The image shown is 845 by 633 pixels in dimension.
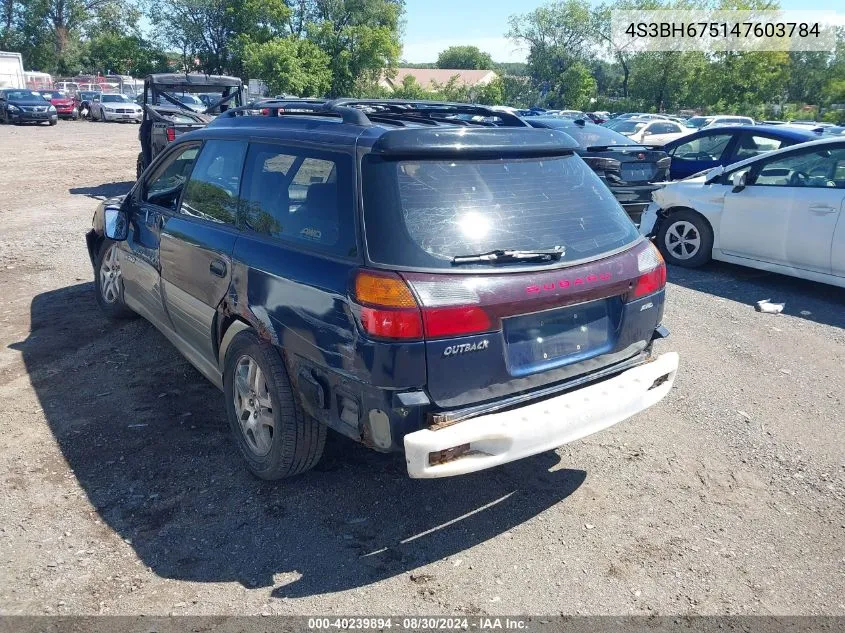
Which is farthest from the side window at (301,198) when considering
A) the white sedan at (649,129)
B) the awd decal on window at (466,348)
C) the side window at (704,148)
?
the white sedan at (649,129)

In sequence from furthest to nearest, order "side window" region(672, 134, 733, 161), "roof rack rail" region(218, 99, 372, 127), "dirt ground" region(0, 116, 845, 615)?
"side window" region(672, 134, 733, 161)
"roof rack rail" region(218, 99, 372, 127)
"dirt ground" region(0, 116, 845, 615)

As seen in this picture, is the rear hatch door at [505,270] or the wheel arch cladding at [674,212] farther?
the wheel arch cladding at [674,212]

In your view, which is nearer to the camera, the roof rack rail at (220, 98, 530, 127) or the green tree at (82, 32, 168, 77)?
the roof rack rail at (220, 98, 530, 127)

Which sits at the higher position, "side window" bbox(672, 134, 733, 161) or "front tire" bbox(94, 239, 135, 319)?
"side window" bbox(672, 134, 733, 161)

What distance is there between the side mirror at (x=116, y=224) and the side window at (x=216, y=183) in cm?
99

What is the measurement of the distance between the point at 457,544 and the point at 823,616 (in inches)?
60.1

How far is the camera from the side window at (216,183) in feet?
12.8

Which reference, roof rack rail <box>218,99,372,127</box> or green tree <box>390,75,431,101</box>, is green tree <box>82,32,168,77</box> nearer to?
green tree <box>390,75,431,101</box>

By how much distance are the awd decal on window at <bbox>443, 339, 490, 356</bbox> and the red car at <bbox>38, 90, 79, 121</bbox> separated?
130 feet

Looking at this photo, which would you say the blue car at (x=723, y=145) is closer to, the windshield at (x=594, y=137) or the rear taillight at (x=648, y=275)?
the windshield at (x=594, y=137)

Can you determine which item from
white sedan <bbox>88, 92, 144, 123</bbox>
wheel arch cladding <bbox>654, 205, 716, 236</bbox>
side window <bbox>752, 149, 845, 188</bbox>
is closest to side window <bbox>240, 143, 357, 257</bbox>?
side window <bbox>752, 149, 845, 188</bbox>

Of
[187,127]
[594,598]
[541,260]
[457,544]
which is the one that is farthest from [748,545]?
[187,127]

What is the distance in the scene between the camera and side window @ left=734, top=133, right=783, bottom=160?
400 inches

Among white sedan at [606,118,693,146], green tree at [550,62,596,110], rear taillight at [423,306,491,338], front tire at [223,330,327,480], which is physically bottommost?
front tire at [223,330,327,480]
